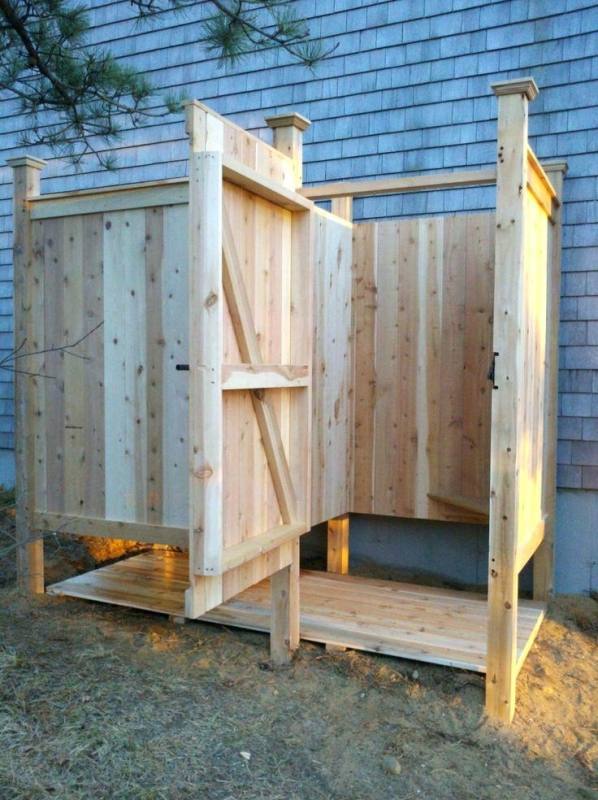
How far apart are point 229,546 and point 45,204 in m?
2.28

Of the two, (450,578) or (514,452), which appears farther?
(450,578)

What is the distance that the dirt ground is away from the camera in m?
2.74

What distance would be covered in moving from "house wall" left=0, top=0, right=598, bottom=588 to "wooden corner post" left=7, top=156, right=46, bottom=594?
180 centimetres

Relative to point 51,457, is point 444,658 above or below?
below

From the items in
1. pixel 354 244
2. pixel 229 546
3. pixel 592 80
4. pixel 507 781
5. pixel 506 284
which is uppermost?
pixel 592 80

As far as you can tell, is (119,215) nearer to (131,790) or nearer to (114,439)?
(114,439)

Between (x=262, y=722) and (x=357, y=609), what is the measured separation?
1.14 metres

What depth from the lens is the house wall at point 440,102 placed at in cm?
459

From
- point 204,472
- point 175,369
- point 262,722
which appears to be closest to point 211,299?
point 204,472

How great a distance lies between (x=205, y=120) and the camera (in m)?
3.04

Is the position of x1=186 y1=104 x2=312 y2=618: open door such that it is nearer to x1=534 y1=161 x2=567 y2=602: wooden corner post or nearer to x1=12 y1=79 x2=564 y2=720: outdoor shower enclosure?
x1=12 y1=79 x2=564 y2=720: outdoor shower enclosure

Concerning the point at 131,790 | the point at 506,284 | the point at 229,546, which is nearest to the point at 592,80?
the point at 506,284

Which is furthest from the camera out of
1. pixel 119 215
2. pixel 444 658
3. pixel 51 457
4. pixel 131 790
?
pixel 51 457

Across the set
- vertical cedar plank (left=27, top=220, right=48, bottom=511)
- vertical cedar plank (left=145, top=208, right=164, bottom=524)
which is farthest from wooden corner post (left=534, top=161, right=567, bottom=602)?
vertical cedar plank (left=27, top=220, right=48, bottom=511)
